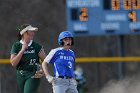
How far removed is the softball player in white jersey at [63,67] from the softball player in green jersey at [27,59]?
382 millimetres

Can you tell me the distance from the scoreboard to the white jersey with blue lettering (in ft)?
26.2

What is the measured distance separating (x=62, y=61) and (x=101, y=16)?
26.8 ft

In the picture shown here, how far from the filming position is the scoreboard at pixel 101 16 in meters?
17.7

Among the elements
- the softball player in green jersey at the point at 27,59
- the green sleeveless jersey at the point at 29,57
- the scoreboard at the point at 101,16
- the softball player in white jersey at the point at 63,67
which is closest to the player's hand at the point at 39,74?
the softball player in green jersey at the point at 27,59

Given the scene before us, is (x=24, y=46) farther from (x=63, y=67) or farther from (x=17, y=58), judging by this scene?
(x=63, y=67)

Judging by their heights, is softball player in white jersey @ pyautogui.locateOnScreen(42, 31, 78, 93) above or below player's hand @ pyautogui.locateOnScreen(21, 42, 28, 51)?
below

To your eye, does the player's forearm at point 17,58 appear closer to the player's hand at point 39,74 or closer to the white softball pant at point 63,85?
the player's hand at point 39,74

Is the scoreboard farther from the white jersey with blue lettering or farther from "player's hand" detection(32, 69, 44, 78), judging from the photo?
the white jersey with blue lettering

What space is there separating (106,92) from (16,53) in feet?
34.3

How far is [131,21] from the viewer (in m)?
17.8

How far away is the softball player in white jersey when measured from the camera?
9.53 m

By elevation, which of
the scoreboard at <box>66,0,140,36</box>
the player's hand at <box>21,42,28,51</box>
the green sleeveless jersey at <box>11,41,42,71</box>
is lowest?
the scoreboard at <box>66,0,140,36</box>

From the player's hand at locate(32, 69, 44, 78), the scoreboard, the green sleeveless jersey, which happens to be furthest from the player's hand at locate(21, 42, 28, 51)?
the scoreboard

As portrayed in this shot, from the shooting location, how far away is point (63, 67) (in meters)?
9.66
